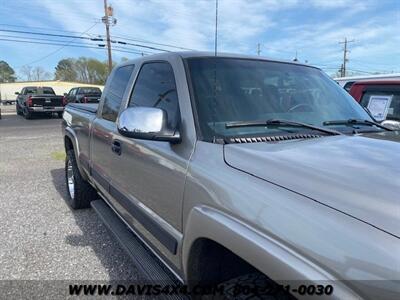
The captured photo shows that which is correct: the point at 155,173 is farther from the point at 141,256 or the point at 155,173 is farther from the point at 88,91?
the point at 88,91

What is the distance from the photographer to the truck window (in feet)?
7.93

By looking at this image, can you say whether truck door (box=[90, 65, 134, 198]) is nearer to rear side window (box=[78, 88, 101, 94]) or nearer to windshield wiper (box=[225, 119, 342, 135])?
windshield wiper (box=[225, 119, 342, 135])

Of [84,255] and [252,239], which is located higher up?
[252,239]

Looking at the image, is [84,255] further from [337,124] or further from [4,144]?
[4,144]

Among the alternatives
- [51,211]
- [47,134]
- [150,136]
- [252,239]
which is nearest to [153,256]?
[150,136]

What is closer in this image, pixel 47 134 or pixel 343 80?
pixel 343 80

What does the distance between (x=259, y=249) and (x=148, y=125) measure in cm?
97

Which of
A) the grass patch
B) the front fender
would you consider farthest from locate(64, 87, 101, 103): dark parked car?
the front fender

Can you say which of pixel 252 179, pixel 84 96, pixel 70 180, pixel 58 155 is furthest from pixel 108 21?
pixel 252 179

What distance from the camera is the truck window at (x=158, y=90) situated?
2416mm

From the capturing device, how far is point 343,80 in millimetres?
6824

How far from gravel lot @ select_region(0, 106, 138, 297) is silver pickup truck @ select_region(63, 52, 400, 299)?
425mm

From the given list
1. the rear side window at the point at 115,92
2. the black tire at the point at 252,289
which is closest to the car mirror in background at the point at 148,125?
the black tire at the point at 252,289

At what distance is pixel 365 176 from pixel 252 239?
483mm
